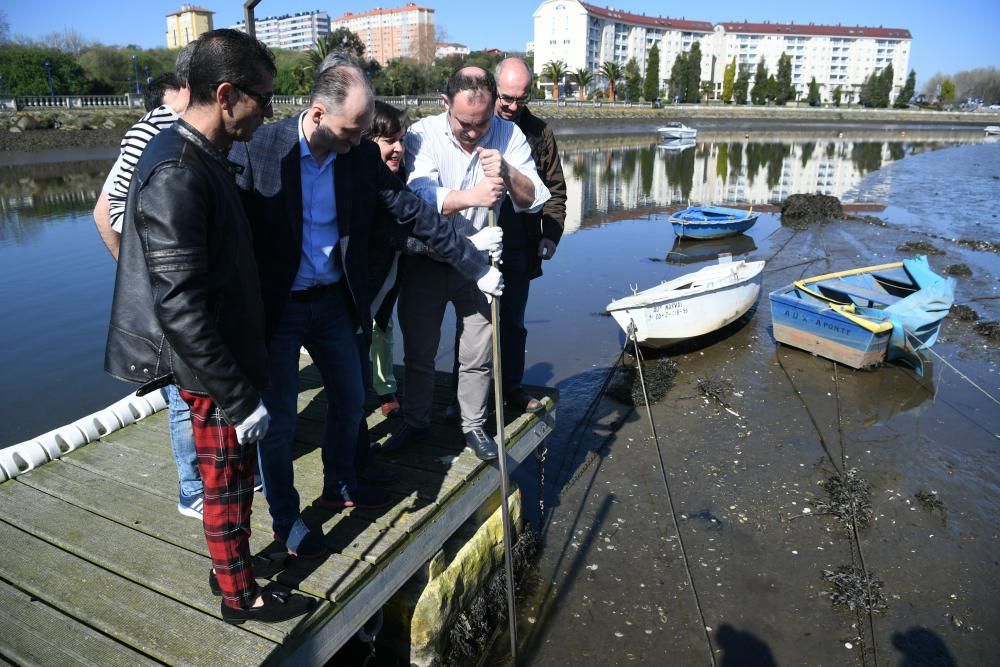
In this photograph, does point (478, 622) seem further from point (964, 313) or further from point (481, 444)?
point (964, 313)

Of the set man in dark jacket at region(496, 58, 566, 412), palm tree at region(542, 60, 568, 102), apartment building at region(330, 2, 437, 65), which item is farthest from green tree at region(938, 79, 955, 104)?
man in dark jacket at region(496, 58, 566, 412)

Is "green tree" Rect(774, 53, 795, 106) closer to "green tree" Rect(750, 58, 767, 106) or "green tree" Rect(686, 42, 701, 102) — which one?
"green tree" Rect(750, 58, 767, 106)

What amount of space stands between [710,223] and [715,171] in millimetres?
17929

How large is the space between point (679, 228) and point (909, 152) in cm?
3782

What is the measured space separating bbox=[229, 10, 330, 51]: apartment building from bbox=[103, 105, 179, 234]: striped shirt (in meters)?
180

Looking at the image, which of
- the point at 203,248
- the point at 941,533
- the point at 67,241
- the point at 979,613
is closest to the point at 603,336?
the point at 941,533

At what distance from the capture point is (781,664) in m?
4.01

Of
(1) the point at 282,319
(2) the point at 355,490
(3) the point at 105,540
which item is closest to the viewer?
(1) the point at 282,319

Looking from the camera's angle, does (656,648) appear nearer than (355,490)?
No

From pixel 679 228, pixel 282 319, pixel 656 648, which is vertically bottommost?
pixel 656 648

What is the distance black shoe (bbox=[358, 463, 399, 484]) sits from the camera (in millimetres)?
3635

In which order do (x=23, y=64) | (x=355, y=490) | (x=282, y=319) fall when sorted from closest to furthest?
(x=282, y=319) < (x=355, y=490) < (x=23, y=64)

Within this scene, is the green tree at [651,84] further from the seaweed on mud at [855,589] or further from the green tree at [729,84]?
the seaweed on mud at [855,589]

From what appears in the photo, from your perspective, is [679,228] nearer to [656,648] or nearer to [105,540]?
[656,648]
